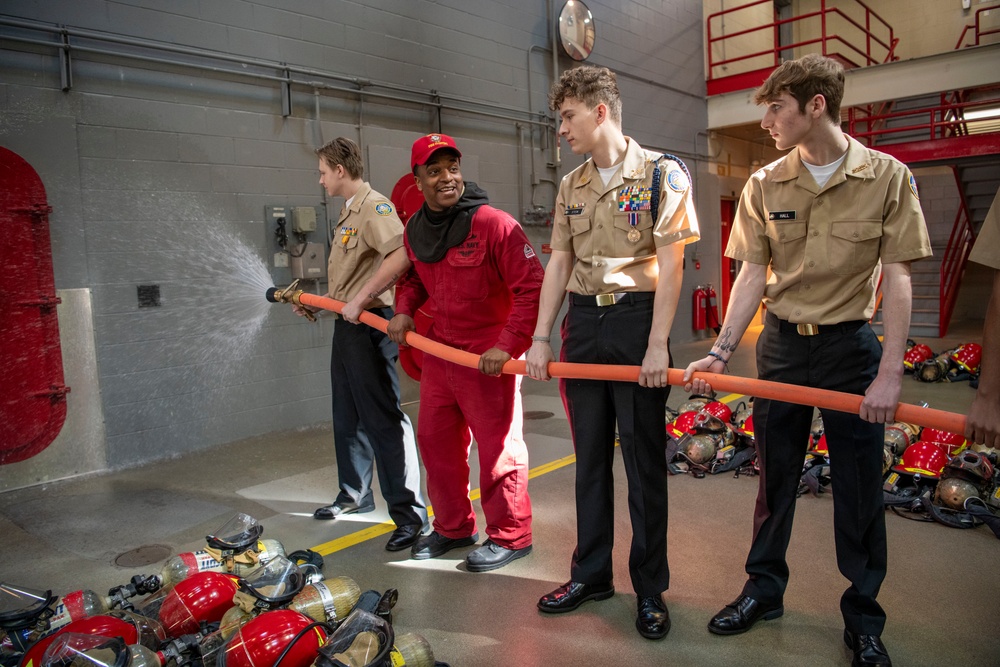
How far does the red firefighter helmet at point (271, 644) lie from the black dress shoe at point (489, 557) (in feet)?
3.63

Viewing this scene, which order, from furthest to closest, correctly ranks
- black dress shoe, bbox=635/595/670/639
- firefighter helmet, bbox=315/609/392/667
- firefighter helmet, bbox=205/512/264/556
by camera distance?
1. firefighter helmet, bbox=205/512/264/556
2. black dress shoe, bbox=635/595/670/639
3. firefighter helmet, bbox=315/609/392/667

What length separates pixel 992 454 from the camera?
4066 mm

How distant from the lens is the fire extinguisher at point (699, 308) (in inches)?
432

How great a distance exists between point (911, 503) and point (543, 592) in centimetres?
217

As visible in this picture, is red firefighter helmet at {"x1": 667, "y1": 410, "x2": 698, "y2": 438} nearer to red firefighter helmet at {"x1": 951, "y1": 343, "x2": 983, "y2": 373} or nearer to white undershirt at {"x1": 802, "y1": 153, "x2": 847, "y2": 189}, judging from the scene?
white undershirt at {"x1": 802, "y1": 153, "x2": 847, "y2": 189}

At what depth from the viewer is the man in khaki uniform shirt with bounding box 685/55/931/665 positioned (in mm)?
2166

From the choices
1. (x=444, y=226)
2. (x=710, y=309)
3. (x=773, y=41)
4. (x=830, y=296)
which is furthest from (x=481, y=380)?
(x=773, y=41)

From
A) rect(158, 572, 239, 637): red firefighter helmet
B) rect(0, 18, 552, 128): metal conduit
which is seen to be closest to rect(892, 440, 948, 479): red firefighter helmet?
rect(158, 572, 239, 637): red firefighter helmet

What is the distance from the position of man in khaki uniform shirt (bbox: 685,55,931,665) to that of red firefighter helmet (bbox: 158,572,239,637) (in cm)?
179

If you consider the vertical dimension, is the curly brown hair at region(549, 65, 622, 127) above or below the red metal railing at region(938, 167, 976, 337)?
above

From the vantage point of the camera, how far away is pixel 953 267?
38.3ft

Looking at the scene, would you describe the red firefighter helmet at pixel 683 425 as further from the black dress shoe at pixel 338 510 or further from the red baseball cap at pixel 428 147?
the red baseball cap at pixel 428 147

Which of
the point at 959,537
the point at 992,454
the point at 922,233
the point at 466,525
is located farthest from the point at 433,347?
the point at 992,454

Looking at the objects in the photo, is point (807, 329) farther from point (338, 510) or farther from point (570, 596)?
point (338, 510)
